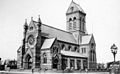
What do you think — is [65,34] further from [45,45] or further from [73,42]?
[45,45]

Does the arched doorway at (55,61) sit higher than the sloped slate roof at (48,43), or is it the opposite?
the sloped slate roof at (48,43)

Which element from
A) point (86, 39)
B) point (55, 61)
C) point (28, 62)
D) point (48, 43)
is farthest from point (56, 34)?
point (86, 39)

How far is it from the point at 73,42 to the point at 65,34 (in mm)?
4430

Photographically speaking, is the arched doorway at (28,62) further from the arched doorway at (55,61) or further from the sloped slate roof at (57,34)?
the sloped slate roof at (57,34)

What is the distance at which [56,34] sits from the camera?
62250 mm

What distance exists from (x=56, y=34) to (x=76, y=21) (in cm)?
1601

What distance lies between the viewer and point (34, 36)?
54875 mm

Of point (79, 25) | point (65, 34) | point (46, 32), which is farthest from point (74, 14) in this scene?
point (46, 32)

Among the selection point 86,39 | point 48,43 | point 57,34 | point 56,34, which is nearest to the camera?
point 48,43

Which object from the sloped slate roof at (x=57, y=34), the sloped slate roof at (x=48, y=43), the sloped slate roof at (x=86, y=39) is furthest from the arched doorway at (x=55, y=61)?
the sloped slate roof at (x=86, y=39)

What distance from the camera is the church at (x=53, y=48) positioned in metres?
52.9

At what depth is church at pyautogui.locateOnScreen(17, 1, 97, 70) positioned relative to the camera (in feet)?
173

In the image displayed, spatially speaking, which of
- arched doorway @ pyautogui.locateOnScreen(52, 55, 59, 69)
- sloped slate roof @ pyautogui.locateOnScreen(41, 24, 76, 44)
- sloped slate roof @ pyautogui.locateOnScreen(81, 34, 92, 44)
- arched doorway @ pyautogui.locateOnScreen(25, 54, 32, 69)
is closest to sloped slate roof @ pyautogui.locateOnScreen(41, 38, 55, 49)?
arched doorway @ pyautogui.locateOnScreen(52, 55, 59, 69)

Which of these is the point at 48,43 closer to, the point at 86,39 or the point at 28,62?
the point at 28,62
